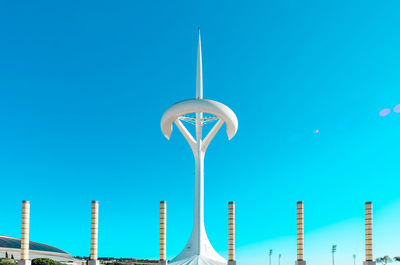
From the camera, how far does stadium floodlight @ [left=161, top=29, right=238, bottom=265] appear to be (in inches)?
2101

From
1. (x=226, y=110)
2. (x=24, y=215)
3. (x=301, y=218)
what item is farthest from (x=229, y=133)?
(x=24, y=215)

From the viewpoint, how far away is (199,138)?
58188 millimetres

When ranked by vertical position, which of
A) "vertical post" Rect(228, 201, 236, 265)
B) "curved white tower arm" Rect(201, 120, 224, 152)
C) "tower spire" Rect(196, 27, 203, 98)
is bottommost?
"vertical post" Rect(228, 201, 236, 265)

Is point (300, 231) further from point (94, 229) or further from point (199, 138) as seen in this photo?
point (199, 138)

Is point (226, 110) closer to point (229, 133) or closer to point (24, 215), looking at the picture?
point (229, 133)

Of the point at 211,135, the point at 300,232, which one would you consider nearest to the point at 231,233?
the point at 300,232

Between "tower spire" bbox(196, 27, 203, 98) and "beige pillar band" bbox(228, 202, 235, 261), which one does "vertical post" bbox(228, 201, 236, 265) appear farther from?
"tower spire" bbox(196, 27, 203, 98)

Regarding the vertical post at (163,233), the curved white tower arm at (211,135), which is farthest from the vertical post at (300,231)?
the curved white tower arm at (211,135)

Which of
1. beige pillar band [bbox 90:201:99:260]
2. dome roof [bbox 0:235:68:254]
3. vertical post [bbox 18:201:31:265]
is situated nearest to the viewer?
vertical post [bbox 18:201:31:265]

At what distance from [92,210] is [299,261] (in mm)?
15652

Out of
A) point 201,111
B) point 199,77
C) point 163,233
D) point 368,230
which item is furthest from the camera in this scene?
point 199,77

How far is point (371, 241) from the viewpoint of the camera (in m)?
39.0

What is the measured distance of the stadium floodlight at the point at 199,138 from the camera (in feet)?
175

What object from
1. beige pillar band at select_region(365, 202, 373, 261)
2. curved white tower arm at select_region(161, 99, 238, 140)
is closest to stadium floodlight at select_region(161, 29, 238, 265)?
curved white tower arm at select_region(161, 99, 238, 140)
